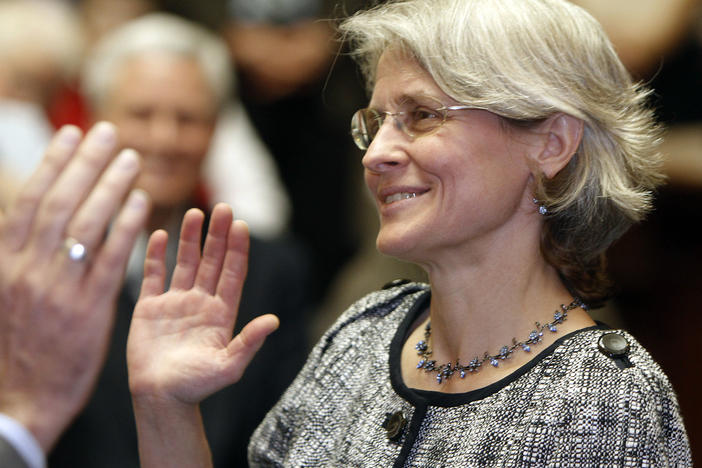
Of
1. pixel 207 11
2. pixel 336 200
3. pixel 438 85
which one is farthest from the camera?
pixel 207 11

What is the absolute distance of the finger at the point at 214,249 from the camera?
1.65 metres

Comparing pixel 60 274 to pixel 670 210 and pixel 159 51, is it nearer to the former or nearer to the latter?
pixel 159 51

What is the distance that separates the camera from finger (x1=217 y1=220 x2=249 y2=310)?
5.47 feet

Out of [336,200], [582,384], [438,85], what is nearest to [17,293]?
[438,85]

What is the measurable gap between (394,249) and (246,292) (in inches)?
45.0

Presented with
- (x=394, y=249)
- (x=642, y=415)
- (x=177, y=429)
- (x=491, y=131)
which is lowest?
(x=177, y=429)

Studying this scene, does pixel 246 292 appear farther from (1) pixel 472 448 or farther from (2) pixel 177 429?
(1) pixel 472 448

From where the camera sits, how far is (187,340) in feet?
5.44

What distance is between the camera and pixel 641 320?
8.50 ft

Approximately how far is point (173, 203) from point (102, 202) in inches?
51.0

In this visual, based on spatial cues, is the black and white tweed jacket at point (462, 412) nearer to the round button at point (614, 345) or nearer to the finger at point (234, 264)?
the round button at point (614, 345)

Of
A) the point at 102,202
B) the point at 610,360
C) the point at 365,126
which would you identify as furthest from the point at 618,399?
the point at 102,202

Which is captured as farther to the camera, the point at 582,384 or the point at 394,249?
the point at 394,249

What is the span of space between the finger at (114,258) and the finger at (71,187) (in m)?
0.08
